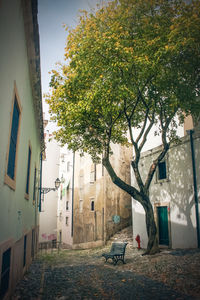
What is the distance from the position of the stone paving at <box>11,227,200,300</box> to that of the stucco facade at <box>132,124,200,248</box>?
6.82 ft

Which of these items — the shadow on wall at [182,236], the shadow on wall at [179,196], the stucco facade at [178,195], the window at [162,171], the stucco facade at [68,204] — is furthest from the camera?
the stucco facade at [68,204]

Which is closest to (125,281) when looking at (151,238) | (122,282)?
(122,282)

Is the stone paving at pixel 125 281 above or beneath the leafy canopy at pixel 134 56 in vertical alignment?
beneath

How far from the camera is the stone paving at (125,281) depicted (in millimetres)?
7555

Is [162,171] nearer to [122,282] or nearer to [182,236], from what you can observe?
[182,236]

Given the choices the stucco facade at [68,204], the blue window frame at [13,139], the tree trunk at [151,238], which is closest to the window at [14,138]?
the blue window frame at [13,139]

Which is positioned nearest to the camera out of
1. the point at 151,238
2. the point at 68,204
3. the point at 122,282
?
the point at 122,282

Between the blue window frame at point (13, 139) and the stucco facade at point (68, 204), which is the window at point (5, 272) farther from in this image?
the stucco facade at point (68, 204)

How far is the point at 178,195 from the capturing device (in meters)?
14.8

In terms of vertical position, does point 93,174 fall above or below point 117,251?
above

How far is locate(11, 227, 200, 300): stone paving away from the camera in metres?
7.55

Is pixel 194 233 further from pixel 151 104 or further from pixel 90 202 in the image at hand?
pixel 90 202

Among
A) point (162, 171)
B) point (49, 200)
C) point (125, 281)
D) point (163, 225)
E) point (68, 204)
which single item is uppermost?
point (162, 171)

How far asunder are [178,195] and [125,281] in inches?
275
